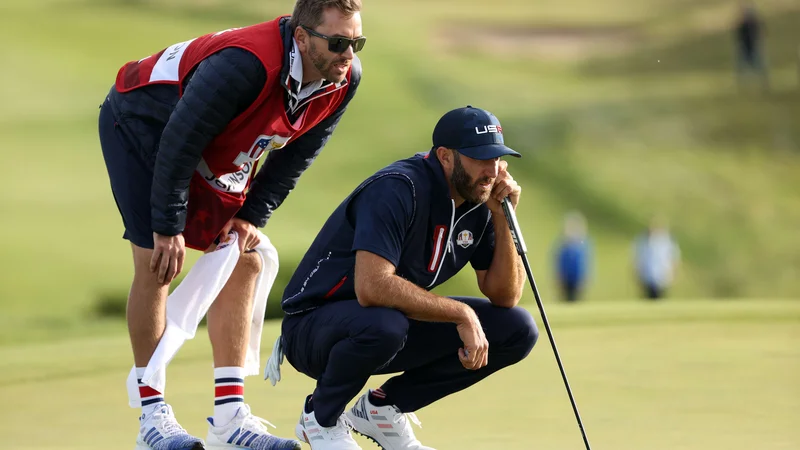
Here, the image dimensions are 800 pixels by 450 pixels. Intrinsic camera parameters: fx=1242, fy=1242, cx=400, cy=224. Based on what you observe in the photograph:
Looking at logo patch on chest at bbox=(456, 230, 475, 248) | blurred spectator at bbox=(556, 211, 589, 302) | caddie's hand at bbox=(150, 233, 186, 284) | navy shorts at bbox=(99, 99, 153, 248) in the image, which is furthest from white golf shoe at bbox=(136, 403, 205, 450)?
blurred spectator at bbox=(556, 211, 589, 302)

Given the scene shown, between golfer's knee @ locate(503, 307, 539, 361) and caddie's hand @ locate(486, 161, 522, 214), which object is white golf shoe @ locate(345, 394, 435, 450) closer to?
golfer's knee @ locate(503, 307, 539, 361)

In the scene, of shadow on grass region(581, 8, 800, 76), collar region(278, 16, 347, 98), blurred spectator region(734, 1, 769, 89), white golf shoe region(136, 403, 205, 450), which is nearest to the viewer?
collar region(278, 16, 347, 98)

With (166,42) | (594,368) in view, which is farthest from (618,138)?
(594,368)

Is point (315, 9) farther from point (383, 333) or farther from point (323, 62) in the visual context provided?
point (383, 333)

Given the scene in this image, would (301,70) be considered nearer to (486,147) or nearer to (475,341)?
(486,147)

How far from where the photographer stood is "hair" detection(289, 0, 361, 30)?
3.90 meters

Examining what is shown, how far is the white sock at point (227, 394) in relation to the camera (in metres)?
4.31

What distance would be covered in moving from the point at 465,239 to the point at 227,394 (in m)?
1.01

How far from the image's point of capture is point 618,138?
21.4m

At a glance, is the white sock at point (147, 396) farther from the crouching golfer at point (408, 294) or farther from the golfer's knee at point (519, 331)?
the golfer's knee at point (519, 331)

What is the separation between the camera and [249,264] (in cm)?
451

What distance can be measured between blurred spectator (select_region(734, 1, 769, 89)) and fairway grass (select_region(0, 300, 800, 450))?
16.9m

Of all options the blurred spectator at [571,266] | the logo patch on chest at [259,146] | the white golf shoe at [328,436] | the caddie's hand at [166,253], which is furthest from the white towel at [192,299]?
the blurred spectator at [571,266]

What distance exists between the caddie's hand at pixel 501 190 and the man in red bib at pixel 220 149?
60 centimetres
